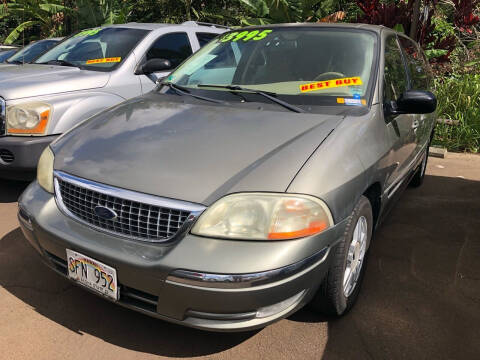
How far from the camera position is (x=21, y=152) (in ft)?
11.7

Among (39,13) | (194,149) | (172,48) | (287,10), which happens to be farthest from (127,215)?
(39,13)

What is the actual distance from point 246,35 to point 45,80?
6.32ft

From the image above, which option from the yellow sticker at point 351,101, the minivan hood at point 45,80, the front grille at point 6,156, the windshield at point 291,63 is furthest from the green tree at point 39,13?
the yellow sticker at point 351,101

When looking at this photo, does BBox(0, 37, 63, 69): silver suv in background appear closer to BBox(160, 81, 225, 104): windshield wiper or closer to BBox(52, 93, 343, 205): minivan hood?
BBox(160, 81, 225, 104): windshield wiper

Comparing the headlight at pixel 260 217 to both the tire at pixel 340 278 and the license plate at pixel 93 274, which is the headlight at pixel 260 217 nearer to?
the tire at pixel 340 278

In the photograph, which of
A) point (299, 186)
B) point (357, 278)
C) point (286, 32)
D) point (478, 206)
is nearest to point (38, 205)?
point (299, 186)

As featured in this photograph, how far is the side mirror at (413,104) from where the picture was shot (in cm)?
265

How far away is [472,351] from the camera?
7.29ft

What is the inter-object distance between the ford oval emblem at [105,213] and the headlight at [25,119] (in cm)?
202

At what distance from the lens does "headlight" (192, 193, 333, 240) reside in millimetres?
1828

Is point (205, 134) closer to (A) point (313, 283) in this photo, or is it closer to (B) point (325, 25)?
(A) point (313, 283)

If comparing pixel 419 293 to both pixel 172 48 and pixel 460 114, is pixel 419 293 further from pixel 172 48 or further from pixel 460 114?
pixel 460 114

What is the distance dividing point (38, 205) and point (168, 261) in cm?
93

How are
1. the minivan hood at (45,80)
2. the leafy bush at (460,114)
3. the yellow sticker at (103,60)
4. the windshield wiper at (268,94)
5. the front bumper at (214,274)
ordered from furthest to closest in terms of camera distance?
the leafy bush at (460,114), the yellow sticker at (103,60), the minivan hood at (45,80), the windshield wiper at (268,94), the front bumper at (214,274)
